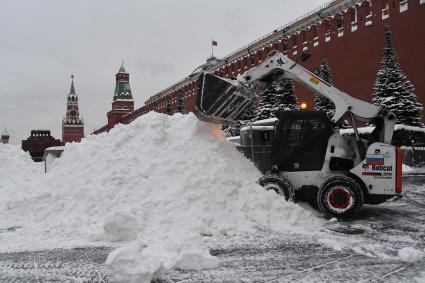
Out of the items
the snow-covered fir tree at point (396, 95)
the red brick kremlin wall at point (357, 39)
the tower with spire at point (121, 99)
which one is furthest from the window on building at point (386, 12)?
the tower with spire at point (121, 99)

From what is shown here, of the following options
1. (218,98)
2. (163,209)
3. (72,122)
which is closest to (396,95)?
(218,98)

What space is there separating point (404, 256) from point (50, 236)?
5666 mm

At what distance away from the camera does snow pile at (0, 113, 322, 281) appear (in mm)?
6543

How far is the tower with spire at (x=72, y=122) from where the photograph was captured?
135000 mm

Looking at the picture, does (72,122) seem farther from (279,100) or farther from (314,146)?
(314,146)

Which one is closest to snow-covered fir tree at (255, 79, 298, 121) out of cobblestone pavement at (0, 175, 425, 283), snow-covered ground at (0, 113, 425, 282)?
snow-covered ground at (0, 113, 425, 282)

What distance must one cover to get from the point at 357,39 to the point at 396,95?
9.61m

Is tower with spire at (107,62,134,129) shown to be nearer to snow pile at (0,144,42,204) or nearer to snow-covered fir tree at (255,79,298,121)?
snow-covered fir tree at (255,79,298,121)

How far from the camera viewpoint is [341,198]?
27.0ft

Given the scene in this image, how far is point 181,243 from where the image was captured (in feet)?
19.2

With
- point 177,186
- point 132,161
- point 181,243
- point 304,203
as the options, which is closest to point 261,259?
point 181,243

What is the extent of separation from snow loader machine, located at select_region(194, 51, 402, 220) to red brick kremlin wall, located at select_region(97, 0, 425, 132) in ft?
75.8

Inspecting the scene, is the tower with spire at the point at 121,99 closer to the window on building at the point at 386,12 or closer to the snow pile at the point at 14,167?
the window on building at the point at 386,12

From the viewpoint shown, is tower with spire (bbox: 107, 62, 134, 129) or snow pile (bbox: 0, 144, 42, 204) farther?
tower with spire (bbox: 107, 62, 134, 129)
